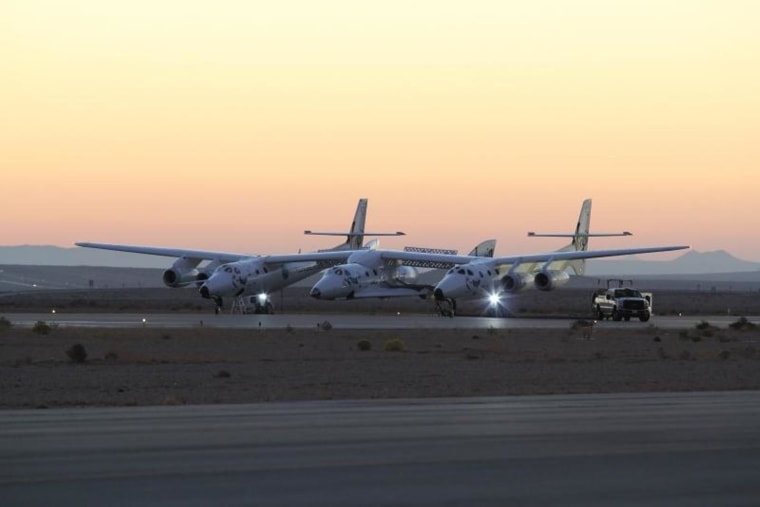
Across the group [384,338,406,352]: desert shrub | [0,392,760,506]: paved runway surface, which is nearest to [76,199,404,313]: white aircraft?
[384,338,406,352]: desert shrub

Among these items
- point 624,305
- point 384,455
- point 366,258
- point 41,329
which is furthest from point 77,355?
point 366,258

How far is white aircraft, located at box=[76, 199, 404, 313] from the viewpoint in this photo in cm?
7569

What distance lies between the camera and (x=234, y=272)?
250 feet

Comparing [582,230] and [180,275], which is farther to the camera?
[582,230]

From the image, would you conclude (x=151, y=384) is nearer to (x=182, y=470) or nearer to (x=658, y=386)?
(x=658, y=386)

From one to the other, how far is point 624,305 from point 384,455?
178 feet

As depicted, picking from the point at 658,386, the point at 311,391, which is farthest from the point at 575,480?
the point at 658,386

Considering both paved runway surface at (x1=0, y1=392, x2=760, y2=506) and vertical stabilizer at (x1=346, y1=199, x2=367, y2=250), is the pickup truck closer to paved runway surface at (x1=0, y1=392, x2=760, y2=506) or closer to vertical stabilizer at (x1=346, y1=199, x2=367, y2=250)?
vertical stabilizer at (x1=346, y1=199, x2=367, y2=250)

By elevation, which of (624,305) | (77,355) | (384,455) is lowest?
(384,455)

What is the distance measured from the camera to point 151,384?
28.2m

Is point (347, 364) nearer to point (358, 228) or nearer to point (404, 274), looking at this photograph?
point (404, 274)

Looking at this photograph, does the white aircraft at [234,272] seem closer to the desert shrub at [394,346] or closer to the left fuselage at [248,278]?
the left fuselage at [248,278]

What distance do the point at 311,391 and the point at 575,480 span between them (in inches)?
520

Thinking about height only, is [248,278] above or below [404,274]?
below
